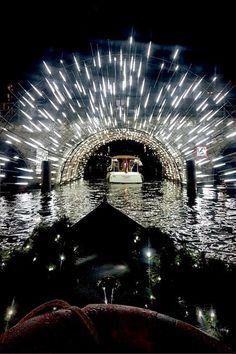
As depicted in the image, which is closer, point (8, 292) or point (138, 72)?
point (8, 292)

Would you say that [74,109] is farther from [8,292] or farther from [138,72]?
[8,292]

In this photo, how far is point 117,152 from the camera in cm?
3875

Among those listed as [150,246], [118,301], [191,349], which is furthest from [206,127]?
[191,349]

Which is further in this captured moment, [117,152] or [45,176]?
[117,152]

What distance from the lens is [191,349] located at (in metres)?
1.25

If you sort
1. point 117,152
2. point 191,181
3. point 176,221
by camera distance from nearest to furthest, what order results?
point 176,221 < point 191,181 < point 117,152

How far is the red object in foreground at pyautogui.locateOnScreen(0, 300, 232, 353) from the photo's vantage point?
1.21 meters

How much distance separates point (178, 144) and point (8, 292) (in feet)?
63.7

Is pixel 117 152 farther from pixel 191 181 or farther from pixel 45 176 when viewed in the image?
pixel 191 181

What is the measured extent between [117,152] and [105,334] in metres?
37.7

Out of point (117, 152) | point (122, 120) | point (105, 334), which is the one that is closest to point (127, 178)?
point (122, 120)

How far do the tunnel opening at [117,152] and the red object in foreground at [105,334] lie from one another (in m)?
34.1

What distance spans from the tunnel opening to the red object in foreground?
3414 cm

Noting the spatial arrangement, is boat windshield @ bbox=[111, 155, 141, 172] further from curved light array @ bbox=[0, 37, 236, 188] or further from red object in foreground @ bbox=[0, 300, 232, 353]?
red object in foreground @ bbox=[0, 300, 232, 353]
